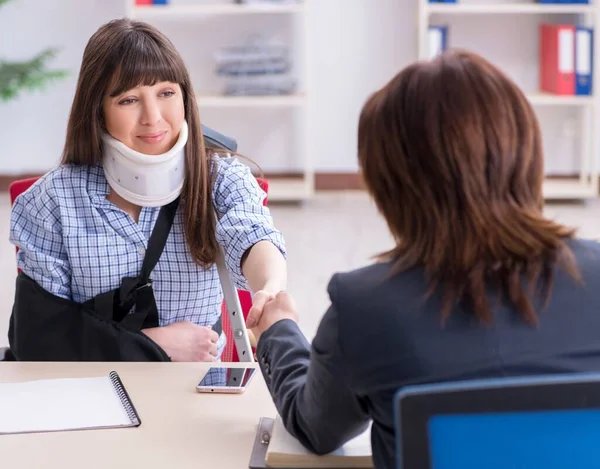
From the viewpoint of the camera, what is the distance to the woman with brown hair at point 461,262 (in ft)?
3.38

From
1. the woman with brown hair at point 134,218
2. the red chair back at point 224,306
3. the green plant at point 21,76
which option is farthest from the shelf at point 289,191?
the woman with brown hair at point 134,218

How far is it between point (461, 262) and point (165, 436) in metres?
0.55

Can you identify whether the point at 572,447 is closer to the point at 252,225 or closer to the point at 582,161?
the point at 252,225

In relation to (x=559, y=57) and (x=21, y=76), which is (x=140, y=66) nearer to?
(x=21, y=76)

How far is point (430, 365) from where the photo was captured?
3.39 feet

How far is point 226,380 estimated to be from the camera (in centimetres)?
157

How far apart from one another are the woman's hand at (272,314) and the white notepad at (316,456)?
21 cm

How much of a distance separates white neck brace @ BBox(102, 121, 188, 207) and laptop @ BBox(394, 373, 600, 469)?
3.58ft

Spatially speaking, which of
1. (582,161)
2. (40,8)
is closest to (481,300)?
(582,161)

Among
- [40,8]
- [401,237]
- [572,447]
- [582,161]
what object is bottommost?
[582,161]

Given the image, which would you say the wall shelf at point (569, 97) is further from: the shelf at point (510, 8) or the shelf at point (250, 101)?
the shelf at point (250, 101)

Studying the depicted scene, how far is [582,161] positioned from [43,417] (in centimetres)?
449

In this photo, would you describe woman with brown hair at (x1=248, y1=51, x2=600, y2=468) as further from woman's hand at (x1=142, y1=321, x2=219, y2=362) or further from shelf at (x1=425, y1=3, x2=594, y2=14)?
shelf at (x1=425, y1=3, x2=594, y2=14)

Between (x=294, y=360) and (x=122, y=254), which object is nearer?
(x=294, y=360)
